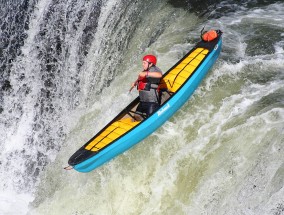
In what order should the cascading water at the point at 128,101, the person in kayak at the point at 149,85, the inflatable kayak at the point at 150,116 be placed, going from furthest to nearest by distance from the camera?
the person in kayak at the point at 149,85 → the inflatable kayak at the point at 150,116 → the cascading water at the point at 128,101

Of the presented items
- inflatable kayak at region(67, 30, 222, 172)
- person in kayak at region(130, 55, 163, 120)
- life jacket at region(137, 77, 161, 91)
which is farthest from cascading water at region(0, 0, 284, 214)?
life jacket at region(137, 77, 161, 91)

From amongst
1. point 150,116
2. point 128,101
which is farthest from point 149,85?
point 128,101

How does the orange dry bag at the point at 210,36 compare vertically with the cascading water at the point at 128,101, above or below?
above

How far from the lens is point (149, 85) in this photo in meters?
7.70

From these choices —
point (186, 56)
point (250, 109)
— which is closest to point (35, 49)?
point (186, 56)

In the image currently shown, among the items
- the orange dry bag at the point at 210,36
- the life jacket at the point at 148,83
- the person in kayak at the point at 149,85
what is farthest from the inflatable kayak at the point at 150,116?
the life jacket at the point at 148,83

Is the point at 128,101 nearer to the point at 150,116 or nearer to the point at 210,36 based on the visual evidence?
the point at 150,116

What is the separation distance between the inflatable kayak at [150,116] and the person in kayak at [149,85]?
14cm

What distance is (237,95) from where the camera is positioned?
26.0ft

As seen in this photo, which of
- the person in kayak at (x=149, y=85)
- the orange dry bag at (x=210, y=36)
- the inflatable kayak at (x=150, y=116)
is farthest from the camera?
the orange dry bag at (x=210, y=36)

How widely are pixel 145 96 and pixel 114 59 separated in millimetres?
2668

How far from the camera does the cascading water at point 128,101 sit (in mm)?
6758

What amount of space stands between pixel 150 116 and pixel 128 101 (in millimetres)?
1060

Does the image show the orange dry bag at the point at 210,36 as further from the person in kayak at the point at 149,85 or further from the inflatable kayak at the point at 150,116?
A: the person in kayak at the point at 149,85
